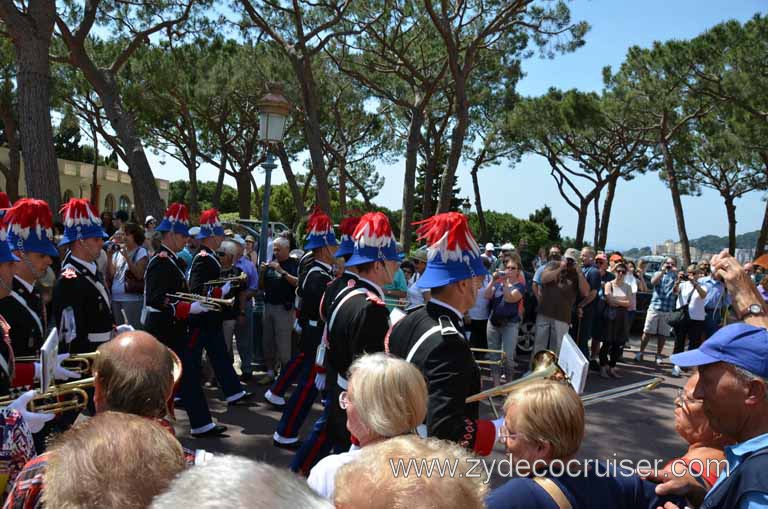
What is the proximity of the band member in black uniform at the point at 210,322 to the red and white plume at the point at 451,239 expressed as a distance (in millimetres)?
3455

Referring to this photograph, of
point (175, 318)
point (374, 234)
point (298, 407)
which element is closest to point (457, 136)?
point (175, 318)

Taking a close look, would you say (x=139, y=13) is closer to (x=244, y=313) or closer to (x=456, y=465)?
(x=244, y=313)

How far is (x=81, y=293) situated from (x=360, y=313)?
2160mm

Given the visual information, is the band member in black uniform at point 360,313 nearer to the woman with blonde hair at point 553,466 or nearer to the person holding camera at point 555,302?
the woman with blonde hair at point 553,466

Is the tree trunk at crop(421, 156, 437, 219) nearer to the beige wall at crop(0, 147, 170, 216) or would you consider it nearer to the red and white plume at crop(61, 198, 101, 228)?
the red and white plume at crop(61, 198, 101, 228)

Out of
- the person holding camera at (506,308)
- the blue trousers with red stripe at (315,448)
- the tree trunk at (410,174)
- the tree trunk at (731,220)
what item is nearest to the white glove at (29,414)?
the blue trousers with red stripe at (315,448)

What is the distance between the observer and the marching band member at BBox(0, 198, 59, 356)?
360cm

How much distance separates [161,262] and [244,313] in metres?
2.53

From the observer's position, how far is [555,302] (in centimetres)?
820

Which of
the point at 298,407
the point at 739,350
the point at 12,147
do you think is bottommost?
the point at 298,407

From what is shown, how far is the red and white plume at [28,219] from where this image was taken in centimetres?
411

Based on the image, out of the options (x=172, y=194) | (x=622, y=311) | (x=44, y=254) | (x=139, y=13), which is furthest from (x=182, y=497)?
(x=172, y=194)

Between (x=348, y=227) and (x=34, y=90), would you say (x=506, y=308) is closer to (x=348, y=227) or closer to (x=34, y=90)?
(x=348, y=227)

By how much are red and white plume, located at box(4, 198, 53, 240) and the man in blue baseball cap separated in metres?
4.04
